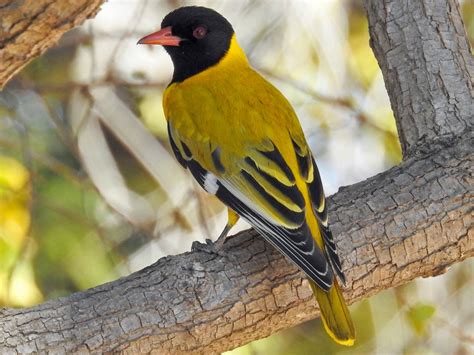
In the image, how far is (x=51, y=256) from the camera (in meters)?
4.89

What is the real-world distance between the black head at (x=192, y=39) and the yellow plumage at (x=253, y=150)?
0.11 metres

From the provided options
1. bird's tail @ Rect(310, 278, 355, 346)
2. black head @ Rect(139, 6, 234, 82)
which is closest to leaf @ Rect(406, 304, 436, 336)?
bird's tail @ Rect(310, 278, 355, 346)

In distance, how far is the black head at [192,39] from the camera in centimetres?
445

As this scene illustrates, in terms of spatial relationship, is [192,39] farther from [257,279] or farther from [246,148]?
[257,279]

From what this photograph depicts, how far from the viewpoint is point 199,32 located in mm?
4523

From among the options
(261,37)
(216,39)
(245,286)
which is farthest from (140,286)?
(261,37)

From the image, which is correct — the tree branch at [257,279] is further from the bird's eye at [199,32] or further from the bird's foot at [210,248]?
the bird's eye at [199,32]

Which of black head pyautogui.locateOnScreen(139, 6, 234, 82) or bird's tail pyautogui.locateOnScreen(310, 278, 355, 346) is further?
black head pyautogui.locateOnScreen(139, 6, 234, 82)

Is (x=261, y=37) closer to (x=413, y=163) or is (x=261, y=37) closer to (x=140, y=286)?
(x=413, y=163)

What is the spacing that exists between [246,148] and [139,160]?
1.32 meters

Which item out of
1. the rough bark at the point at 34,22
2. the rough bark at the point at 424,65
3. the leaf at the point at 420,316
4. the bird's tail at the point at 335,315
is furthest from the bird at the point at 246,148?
the leaf at the point at 420,316

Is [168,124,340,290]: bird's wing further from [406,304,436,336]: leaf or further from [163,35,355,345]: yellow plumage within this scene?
[406,304,436,336]: leaf

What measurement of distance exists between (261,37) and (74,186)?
132 cm

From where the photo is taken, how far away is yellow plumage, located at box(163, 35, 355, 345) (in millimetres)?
3488
